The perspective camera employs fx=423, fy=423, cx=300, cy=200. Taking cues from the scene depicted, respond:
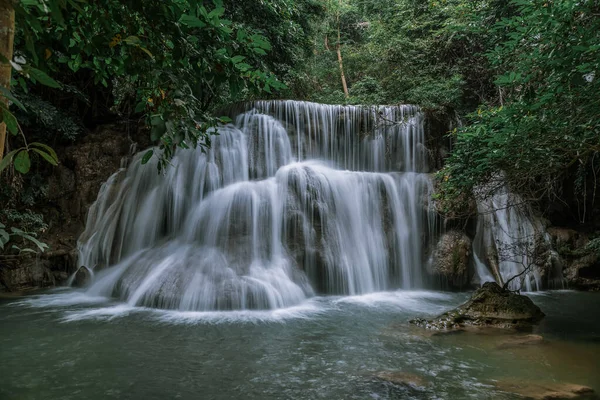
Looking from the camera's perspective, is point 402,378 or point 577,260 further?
point 577,260

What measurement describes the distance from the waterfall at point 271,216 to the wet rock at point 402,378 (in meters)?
3.47

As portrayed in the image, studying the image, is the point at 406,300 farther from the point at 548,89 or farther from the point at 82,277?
the point at 82,277

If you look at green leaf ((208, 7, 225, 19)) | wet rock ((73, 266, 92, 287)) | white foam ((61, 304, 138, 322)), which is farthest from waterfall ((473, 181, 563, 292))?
green leaf ((208, 7, 225, 19))

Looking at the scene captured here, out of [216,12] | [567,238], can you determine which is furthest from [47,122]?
[567,238]

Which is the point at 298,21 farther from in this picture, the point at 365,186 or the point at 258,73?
the point at 258,73

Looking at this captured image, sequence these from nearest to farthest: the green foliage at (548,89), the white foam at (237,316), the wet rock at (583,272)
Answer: the green foliage at (548,89)
the white foam at (237,316)
the wet rock at (583,272)

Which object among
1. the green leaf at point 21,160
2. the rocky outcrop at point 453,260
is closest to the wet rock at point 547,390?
the green leaf at point 21,160

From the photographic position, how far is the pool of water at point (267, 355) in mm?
4148

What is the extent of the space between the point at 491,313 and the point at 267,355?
3550mm

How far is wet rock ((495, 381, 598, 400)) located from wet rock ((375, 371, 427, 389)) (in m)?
0.73

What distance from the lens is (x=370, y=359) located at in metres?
4.95

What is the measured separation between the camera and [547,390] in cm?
394

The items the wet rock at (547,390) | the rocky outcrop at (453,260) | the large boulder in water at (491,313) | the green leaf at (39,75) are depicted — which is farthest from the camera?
the rocky outcrop at (453,260)

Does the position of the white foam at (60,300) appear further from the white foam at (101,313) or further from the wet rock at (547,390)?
the wet rock at (547,390)
